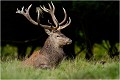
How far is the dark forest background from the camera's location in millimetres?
17531

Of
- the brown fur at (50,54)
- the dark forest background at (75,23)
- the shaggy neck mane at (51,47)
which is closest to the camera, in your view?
the brown fur at (50,54)

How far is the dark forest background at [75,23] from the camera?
17.5m

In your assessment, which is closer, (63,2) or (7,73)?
(7,73)

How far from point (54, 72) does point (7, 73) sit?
1.30m

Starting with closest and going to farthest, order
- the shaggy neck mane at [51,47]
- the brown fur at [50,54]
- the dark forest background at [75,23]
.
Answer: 1. the brown fur at [50,54]
2. the shaggy neck mane at [51,47]
3. the dark forest background at [75,23]

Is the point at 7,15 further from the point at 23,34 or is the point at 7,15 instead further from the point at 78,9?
the point at 78,9

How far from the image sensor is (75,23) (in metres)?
20.1

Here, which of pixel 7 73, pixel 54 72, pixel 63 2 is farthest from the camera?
pixel 63 2

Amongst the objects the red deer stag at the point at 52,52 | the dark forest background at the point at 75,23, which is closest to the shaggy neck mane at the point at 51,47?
the red deer stag at the point at 52,52

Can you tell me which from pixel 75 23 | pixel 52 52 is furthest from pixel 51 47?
pixel 75 23

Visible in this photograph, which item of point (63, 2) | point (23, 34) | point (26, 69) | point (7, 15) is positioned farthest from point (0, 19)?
point (26, 69)

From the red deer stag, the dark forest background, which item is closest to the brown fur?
the red deer stag

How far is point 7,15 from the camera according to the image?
19.9 metres

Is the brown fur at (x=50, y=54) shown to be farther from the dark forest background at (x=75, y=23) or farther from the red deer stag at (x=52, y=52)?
the dark forest background at (x=75, y=23)
